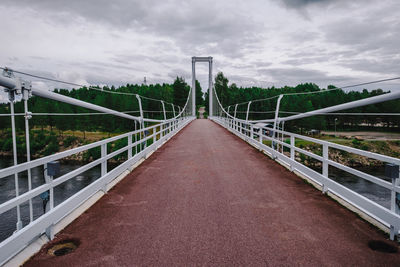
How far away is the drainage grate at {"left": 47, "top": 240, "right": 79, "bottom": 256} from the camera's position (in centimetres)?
295

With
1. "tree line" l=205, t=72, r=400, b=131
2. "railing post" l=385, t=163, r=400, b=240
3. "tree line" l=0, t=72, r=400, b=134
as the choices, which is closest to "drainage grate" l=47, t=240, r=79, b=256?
"railing post" l=385, t=163, r=400, b=240

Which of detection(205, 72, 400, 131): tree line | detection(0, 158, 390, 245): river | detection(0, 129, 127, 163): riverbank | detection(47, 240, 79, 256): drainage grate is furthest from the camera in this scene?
detection(205, 72, 400, 131): tree line

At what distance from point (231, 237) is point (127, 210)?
168 centimetres

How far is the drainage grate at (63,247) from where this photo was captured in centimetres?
295

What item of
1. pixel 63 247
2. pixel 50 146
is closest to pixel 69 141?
pixel 50 146

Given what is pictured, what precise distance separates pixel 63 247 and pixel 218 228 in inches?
68.6

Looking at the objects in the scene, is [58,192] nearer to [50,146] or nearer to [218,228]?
[50,146]

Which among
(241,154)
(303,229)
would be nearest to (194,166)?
(241,154)

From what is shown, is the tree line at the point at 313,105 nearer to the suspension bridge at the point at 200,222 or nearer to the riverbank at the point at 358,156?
the riverbank at the point at 358,156

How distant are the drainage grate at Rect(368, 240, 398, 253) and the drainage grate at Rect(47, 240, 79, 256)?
3.17 m

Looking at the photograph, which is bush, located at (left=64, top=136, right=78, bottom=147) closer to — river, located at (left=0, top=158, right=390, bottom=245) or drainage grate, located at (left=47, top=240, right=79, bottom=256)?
river, located at (left=0, top=158, right=390, bottom=245)

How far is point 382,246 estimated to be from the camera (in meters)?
3.06

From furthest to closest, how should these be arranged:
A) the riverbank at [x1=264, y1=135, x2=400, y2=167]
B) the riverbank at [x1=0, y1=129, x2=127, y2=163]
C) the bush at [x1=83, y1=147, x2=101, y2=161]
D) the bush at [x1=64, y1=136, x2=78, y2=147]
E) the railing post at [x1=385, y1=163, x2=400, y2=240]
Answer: the bush at [x1=64, y1=136, x2=78, y2=147], the riverbank at [x1=0, y1=129, x2=127, y2=163], the bush at [x1=83, y1=147, x2=101, y2=161], the riverbank at [x1=264, y1=135, x2=400, y2=167], the railing post at [x1=385, y1=163, x2=400, y2=240]

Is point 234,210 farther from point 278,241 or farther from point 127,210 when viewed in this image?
point 127,210
